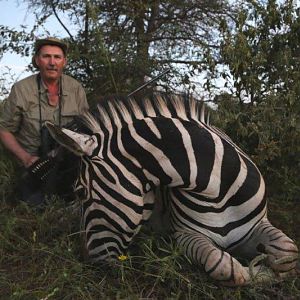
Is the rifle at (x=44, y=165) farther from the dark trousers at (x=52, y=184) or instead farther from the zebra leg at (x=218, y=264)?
the zebra leg at (x=218, y=264)

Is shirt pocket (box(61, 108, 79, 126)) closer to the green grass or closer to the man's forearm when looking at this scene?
the man's forearm

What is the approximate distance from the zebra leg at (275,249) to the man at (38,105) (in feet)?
6.31

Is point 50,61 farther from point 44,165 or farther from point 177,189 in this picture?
point 177,189

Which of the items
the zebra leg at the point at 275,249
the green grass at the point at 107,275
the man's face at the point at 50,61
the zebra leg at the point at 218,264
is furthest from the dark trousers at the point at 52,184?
the zebra leg at the point at 275,249

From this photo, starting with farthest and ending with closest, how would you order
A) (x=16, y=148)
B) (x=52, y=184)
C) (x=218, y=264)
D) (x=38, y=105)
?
(x=38, y=105) < (x=16, y=148) < (x=52, y=184) < (x=218, y=264)

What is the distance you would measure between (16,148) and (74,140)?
5.06ft

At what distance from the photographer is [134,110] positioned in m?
2.79

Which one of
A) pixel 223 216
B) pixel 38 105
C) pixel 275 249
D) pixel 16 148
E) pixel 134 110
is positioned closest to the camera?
pixel 275 249

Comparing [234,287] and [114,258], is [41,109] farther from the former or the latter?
[234,287]

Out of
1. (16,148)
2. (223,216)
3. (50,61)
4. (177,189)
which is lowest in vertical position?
(223,216)

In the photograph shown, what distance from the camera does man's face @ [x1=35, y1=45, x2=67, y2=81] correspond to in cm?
399

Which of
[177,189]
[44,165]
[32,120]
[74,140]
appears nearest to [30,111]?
[32,120]

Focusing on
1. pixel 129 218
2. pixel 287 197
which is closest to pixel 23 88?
pixel 129 218

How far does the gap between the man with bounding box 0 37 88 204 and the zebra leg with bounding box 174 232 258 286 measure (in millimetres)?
1826
